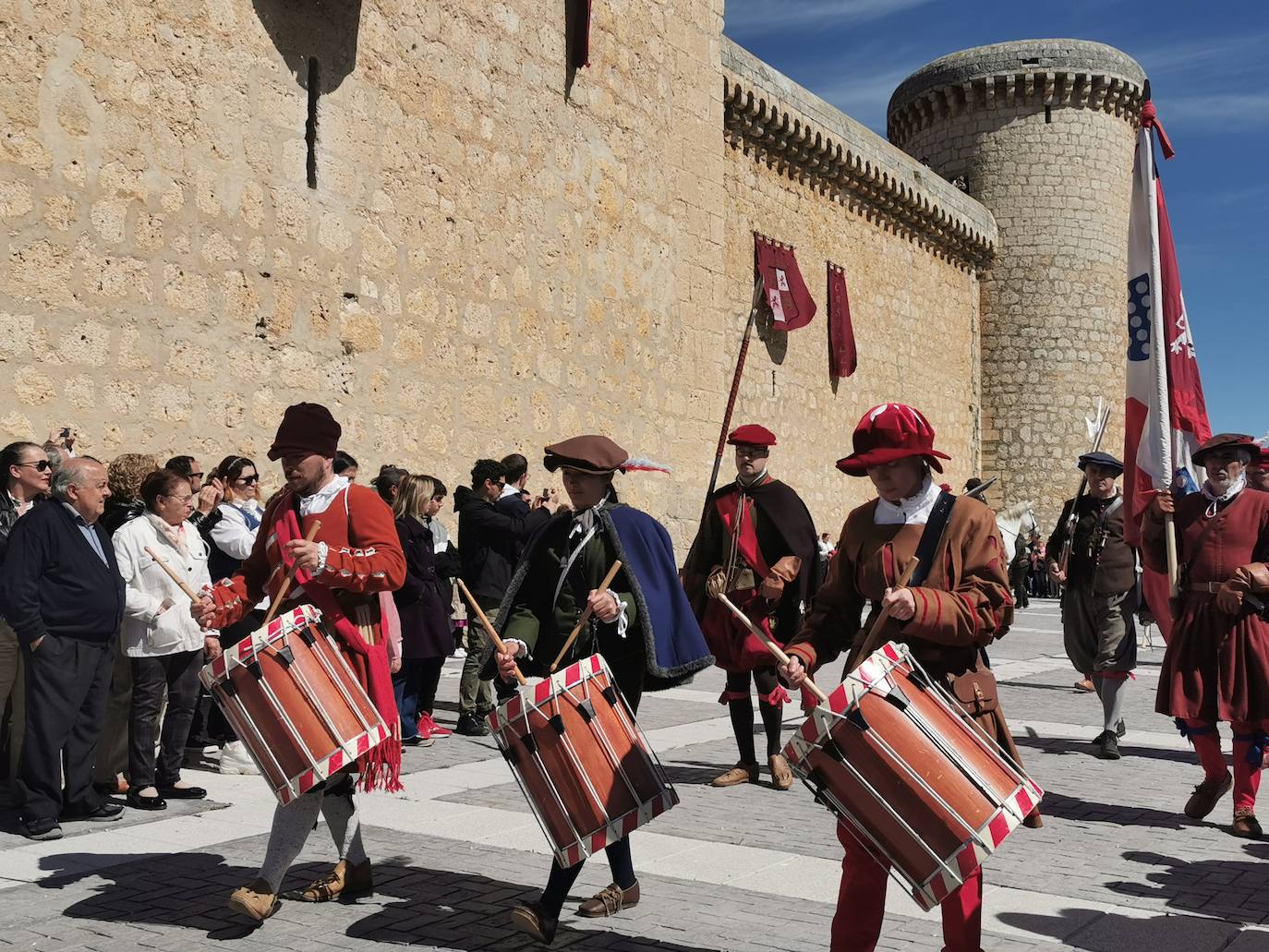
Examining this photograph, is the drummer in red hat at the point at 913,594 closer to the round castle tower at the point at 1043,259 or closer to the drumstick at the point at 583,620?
the drumstick at the point at 583,620

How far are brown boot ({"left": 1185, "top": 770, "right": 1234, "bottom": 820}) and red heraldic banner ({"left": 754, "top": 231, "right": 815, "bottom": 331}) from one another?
15276mm

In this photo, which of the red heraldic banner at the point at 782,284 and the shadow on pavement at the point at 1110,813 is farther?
the red heraldic banner at the point at 782,284

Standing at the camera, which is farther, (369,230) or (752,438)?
(369,230)

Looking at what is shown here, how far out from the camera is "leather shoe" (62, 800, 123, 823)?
17.4 ft

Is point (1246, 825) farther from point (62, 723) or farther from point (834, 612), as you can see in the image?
point (62, 723)

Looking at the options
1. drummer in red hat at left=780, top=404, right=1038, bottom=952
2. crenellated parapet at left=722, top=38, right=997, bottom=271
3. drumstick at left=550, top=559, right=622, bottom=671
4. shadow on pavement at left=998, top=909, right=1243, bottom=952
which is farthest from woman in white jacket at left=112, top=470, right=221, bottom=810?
crenellated parapet at left=722, top=38, right=997, bottom=271

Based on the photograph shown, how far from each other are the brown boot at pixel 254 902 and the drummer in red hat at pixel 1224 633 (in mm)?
3724

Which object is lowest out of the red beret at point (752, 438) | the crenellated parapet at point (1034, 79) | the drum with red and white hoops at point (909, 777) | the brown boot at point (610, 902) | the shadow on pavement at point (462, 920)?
the shadow on pavement at point (462, 920)

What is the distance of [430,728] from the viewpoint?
24.8ft

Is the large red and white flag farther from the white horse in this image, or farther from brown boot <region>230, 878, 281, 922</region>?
the white horse

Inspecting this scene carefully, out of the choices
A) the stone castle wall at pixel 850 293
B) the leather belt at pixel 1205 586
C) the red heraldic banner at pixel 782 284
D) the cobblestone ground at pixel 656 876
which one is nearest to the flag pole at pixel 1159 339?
the leather belt at pixel 1205 586

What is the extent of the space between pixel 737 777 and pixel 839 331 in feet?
56.7

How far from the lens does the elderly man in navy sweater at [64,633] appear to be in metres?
5.05

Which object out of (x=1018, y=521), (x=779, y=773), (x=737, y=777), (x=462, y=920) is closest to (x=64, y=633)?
(x=462, y=920)
